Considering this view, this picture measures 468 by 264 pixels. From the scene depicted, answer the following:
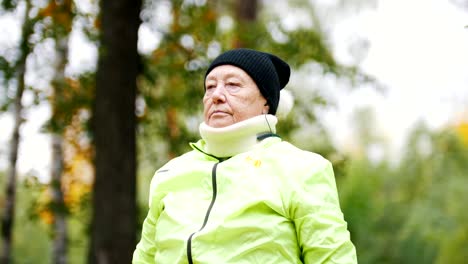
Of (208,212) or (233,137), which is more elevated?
(233,137)

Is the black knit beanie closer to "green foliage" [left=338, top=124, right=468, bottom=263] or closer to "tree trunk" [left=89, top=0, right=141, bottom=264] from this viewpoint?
"tree trunk" [left=89, top=0, right=141, bottom=264]

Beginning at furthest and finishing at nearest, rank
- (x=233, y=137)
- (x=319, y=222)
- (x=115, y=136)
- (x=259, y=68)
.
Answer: (x=115, y=136) → (x=259, y=68) → (x=233, y=137) → (x=319, y=222)

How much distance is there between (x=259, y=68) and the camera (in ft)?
9.42

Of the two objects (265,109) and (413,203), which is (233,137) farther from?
(413,203)

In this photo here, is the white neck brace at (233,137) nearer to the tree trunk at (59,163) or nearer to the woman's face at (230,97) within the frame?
the woman's face at (230,97)

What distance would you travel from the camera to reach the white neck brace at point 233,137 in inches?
108

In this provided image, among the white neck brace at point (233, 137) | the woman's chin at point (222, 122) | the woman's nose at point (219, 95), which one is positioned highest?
the woman's nose at point (219, 95)

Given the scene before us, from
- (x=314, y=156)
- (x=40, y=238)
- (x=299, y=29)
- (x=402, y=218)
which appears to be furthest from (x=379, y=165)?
(x=314, y=156)

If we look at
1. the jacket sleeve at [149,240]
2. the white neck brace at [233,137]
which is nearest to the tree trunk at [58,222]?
the jacket sleeve at [149,240]

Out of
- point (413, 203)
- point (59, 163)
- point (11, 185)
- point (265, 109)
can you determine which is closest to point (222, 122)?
point (265, 109)

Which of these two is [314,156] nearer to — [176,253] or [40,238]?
[176,253]

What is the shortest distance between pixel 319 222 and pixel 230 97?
61 centimetres

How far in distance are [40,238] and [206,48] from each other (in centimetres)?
865

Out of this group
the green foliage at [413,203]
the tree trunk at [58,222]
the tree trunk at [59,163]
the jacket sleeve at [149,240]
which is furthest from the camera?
the green foliage at [413,203]
